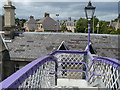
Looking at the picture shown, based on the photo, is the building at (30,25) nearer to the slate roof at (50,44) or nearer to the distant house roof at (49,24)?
the distant house roof at (49,24)

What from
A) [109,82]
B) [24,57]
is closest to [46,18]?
[24,57]

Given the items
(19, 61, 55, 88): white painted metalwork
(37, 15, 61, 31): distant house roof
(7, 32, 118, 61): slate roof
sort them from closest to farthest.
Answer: (19, 61, 55, 88): white painted metalwork
(7, 32, 118, 61): slate roof
(37, 15, 61, 31): distant house roof

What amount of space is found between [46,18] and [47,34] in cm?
3816

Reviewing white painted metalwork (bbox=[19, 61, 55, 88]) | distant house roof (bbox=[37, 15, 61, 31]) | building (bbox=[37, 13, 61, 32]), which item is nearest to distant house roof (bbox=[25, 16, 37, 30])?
building (bbox=[37, 13, 61, 32])

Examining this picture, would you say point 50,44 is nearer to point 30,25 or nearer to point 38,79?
point 38,79

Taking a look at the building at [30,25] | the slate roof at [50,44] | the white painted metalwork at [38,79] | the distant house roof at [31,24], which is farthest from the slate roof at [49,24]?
the white painted metalwork at [38,79]

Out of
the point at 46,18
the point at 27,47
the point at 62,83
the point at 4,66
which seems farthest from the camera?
the point at 46,18

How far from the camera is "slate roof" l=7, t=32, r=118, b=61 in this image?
58.0 ft

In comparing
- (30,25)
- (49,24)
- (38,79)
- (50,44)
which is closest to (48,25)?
(49,24)

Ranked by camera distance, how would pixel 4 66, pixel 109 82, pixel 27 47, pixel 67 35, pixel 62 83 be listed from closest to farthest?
pixel 109 82 → pixel 62 83 → pixel 4 66 → pixel 27 47 → pixel 67 35

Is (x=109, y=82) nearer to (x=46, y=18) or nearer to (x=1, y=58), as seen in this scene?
(x=1, y=58)

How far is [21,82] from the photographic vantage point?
2082 mm

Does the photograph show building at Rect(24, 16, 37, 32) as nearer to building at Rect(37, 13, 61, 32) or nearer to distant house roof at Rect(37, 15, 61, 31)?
building at Rect(37, 13, 61, 32)

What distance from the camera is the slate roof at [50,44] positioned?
17688 mm
